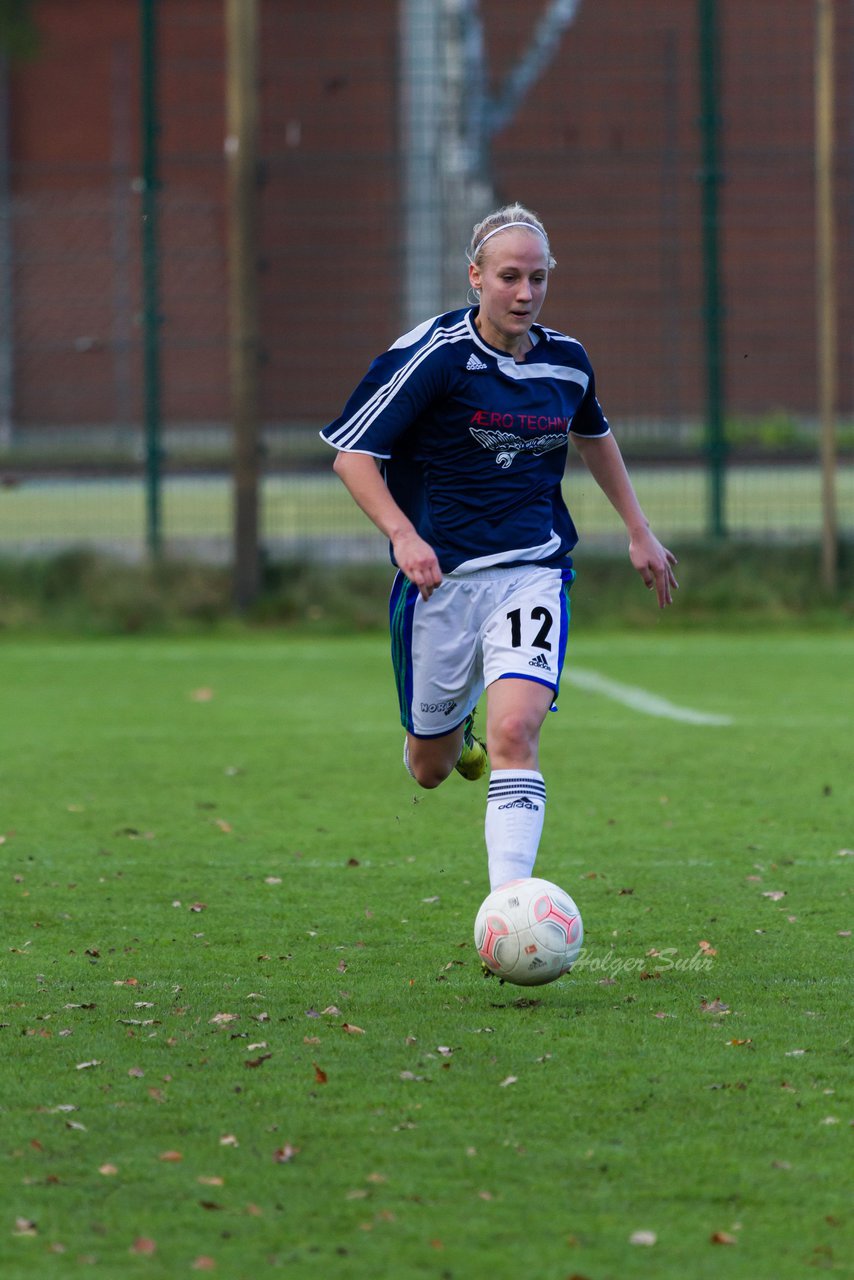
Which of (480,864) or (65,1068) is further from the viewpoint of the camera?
(480,864)

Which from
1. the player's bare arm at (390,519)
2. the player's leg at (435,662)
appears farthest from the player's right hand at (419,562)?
the player's leg at (435,662)

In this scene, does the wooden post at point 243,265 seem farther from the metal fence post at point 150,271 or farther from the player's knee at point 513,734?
the player's knee at point 513,734

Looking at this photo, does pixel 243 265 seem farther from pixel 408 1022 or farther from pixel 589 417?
pixel 408 1022

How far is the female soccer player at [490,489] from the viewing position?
4.85 metres

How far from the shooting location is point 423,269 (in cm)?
1425

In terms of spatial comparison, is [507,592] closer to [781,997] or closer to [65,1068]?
[781,997]

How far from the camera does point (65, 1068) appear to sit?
403 cm

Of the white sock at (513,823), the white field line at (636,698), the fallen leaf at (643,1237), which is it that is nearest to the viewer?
the fallen leaf at (643,1237)

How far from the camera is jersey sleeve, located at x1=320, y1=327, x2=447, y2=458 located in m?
4.98

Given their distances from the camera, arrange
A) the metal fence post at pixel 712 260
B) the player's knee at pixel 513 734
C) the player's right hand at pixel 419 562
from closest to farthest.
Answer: the player's right hand at pixel 419 562, the player's knee at pixel 513 734, the metal fence post at pixel 712 260

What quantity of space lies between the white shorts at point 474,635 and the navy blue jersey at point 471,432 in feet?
0.22

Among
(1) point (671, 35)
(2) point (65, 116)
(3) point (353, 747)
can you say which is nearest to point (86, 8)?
(2) point (65, 116)

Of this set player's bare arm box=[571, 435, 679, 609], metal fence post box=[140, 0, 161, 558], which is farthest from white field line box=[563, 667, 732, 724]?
player's bare arm box=[571, 435, 679, 609]

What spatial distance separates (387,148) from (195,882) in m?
9.97
